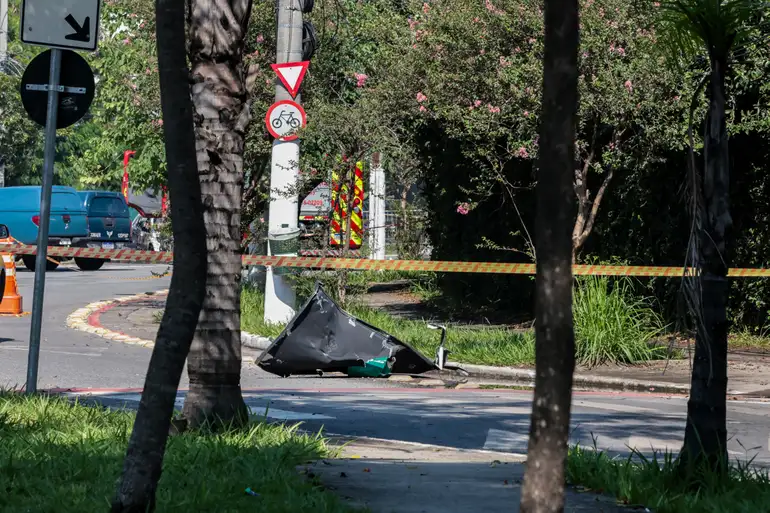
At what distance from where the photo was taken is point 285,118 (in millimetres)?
16297

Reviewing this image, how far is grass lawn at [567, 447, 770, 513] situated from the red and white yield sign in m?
10.1

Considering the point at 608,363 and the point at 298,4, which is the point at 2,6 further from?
the point at 608,363

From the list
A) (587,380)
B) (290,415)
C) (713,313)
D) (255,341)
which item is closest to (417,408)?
(290,415)

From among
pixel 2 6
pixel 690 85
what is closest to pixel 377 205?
pixel 690 85

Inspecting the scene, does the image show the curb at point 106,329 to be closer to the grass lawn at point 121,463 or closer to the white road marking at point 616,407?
the white road marking at point 616,407

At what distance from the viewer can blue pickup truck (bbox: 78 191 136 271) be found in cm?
3812

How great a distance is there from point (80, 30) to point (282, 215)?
8.16m

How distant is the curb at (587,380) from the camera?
12539 mm

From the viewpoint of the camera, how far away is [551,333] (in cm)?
411

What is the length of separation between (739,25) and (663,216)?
10.8 m

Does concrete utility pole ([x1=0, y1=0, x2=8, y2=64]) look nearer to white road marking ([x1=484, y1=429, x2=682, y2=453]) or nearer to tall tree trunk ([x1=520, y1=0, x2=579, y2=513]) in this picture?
white road marking ([x1=484, y1=429, x2=682, y2=453])

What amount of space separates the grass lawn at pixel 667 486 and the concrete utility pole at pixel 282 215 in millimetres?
10610

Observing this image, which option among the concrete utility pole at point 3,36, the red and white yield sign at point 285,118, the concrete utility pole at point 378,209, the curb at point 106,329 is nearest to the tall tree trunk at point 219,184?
the curb at point 106,329

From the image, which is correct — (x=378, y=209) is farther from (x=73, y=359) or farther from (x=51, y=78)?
(x=51, y=78)
